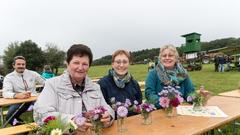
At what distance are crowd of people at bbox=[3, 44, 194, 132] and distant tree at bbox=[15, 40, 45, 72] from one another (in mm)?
25281

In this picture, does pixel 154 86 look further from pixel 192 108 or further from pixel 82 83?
pixel 82 83

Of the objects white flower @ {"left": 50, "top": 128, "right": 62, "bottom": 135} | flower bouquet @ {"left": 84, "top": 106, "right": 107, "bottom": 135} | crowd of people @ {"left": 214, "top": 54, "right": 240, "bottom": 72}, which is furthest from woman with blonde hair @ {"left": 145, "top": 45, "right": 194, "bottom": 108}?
crowd of people @ {"left": 214, "top": 54, "right": 240, "bottom": 72}

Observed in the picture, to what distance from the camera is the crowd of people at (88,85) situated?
8.54ft

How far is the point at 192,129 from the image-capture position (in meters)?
2.56

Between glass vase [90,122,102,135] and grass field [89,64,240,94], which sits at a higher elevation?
glass vase [90,122,102,135]

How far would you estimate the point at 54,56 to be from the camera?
1323 inches

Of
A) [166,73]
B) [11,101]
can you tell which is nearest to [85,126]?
[166,73]

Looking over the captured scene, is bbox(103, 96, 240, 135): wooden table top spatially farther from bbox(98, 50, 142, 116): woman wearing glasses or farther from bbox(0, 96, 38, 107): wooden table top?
bbox(0, 96, 38, 107): wooden table top

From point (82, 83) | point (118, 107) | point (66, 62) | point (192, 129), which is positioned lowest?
point (192, 129)

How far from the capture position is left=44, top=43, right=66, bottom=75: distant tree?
3305 cm

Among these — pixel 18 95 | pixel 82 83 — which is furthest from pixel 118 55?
pixel 18 95

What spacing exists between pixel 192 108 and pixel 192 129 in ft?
2.93

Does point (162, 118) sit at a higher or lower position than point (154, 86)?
lower

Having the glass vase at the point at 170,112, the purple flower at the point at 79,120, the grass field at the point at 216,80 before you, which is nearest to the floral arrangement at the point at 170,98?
the glass vase at the point at 170,112
